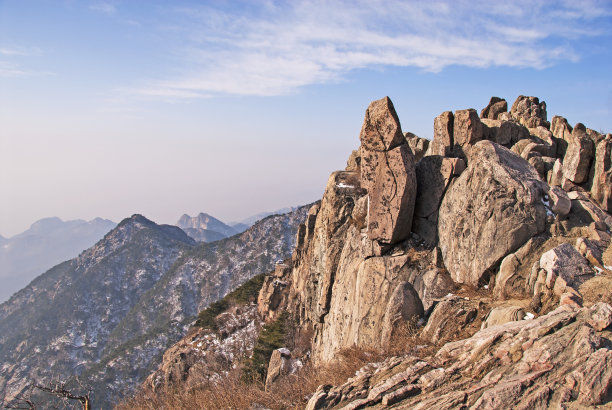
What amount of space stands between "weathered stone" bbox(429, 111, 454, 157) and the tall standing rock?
2.54m

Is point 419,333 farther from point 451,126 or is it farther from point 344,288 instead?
point 451,126

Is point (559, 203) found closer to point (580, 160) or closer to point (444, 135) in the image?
point (580, 160)

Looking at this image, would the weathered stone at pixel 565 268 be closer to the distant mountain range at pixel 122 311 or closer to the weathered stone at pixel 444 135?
the weathered stone at pixel 444 135

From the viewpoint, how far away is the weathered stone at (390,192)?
19.0 m

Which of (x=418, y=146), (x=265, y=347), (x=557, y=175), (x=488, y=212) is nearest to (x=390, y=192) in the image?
(x=488, y=212)

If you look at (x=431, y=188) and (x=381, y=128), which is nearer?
(x=431, y=188)

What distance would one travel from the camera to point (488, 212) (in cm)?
1614

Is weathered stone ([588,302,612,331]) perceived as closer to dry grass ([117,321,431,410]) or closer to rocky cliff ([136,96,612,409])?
rocky cliff ([136,96,612,409])

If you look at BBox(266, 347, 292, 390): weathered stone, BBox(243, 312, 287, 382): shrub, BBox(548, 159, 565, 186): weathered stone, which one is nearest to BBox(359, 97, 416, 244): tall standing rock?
BBox(548, 159, 565, 186): weathered stone

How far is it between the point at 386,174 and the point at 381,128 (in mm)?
2375

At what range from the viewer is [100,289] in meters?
198

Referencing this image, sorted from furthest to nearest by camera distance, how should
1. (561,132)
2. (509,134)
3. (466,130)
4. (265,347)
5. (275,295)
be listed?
(275,295) < (265,347) < (561,132) < (509,134) < (466,130)

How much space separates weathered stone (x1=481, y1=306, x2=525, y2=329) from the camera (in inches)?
476

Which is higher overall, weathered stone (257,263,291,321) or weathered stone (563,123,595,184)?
weathered stone (563,123,595,184)
